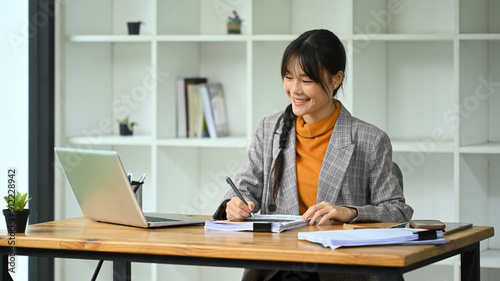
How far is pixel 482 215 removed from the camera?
3525mm

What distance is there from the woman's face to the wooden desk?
0.47m

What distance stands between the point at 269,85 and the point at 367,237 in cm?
195

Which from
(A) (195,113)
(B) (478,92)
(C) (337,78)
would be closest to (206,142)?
(A) (195,113)

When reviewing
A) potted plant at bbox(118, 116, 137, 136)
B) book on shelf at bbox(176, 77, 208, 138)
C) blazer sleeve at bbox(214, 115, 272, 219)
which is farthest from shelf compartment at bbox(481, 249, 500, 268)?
potted plant at bbox(118, 116, 137, 136)

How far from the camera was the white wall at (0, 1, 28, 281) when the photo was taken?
11.7ft

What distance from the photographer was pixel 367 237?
1.83m

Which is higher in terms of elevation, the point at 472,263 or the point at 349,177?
the point at 349,177

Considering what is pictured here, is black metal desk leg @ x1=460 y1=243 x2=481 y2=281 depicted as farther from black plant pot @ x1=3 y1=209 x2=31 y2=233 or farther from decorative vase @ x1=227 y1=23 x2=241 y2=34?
decorative vase @ x1=227 y1=23 x2=241 y2=34

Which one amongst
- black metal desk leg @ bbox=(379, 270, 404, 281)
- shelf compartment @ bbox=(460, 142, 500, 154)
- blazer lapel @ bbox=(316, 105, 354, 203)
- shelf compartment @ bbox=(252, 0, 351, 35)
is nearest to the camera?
black metal desk leg @ bbox=(379, 270, 404, 281)

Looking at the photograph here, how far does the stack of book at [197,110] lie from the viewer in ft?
12.6

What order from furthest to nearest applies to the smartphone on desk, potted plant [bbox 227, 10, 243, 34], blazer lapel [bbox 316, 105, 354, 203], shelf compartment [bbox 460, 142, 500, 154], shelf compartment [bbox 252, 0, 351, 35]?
potted plant [bbox 227, 10, 243, 34]
shelf compartment [bbox 252, 0, 351, 35]
shelf compartment [bbox 460, 142, 500, 154]
blazer lapel [bbox 316, 105, 354, 203]
the smartphone on desk

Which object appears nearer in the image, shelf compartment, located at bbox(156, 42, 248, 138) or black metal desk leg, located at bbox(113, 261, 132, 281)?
black metal desk leg, located at bbox(113, 261, 132, 281)

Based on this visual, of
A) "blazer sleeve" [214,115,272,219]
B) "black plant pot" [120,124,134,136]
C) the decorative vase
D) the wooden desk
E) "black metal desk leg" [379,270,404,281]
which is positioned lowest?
"black metal desk leg" [379,270,404,281]

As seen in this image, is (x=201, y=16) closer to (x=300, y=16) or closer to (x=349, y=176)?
(x=300, y=16)
